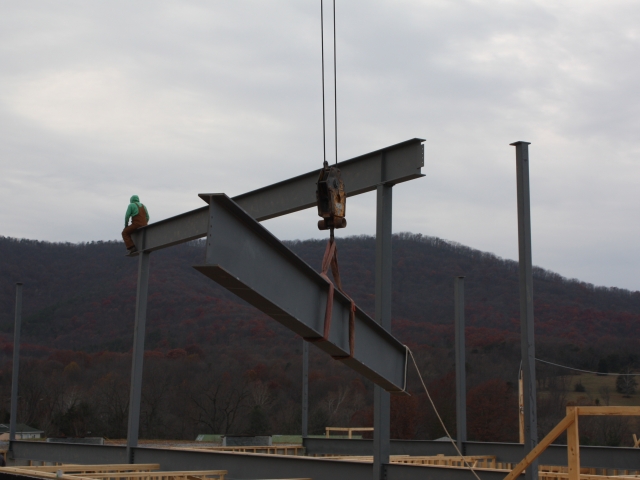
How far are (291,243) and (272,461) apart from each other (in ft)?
277

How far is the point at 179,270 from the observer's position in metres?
98.8

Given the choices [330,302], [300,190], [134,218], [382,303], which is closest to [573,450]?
[330,302]

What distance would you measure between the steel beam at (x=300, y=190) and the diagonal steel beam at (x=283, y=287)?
346 cm

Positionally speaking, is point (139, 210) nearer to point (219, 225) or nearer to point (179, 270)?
point (219, 225)

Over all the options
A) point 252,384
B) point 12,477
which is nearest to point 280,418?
point 252,384

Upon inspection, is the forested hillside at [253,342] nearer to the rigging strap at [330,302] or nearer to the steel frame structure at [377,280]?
the steel frame structure at [377,280]

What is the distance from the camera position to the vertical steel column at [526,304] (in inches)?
377

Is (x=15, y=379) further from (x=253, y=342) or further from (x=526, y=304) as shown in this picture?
(x=253, y=342)

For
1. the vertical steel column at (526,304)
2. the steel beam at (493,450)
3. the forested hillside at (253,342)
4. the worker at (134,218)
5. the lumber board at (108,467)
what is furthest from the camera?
the forested hillside at (253,342)

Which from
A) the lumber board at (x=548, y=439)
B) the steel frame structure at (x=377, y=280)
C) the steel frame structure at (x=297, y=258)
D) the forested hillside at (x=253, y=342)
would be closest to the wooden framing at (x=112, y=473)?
the steel frame structure at (x=377, y=280)

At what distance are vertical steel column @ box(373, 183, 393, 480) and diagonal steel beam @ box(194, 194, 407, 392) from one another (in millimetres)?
2232

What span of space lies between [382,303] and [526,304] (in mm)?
2258

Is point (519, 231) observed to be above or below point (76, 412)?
above

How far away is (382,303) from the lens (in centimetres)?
1129
